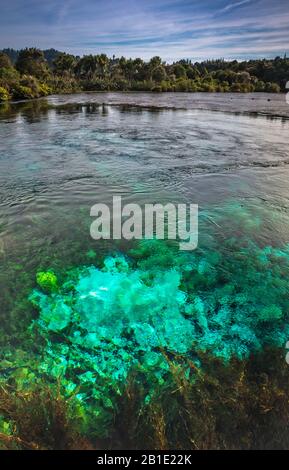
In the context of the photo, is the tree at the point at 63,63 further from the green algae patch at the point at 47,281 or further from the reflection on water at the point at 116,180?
the green algae patch at the point at 47,281

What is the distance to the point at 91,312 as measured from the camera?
4.52 metres

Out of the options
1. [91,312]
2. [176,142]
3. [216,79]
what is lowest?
[91,312]

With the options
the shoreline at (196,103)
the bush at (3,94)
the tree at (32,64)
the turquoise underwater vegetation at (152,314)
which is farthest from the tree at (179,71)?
the turquoise underwater vegetation at (152,314)

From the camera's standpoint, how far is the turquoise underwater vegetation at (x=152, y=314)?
3734mm

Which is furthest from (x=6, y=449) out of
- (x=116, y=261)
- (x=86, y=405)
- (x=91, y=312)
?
(x=116, y=261)

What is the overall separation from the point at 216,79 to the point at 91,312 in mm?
79029

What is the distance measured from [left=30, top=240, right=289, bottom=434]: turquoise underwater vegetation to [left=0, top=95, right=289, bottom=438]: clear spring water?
0.02 m

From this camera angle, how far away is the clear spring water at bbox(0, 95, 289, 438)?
4172mm

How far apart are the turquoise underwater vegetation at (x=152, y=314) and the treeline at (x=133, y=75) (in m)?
41.3

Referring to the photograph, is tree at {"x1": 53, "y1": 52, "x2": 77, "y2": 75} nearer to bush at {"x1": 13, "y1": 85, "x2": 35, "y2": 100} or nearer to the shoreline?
the shoreline

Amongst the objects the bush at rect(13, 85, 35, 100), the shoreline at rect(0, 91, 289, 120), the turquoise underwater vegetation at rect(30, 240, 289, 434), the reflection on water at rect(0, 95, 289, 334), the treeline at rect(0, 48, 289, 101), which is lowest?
the turquoise underwater vegetation at rect(30, 240, 289, 434)

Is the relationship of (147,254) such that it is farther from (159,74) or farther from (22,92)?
(159,74)

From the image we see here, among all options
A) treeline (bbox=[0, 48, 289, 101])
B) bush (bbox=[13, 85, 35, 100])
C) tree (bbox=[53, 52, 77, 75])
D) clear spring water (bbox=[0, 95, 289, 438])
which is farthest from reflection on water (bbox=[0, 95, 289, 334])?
tree (bbox=[53, 52, 77, 75])
